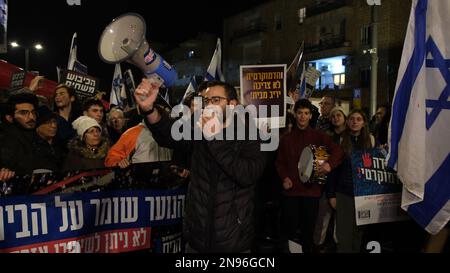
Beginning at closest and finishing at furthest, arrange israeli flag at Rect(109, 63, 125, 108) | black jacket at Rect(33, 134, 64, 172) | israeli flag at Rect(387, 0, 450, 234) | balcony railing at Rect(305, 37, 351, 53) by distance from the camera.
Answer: israeli flag at Rect(387, 0, 450, 234) < black jacket at Rect(33, 134, 64, 172) < israeli flag at Rect(109, 63, 125, 108) < balcony railing at Rect(305, 37, 351, 53)

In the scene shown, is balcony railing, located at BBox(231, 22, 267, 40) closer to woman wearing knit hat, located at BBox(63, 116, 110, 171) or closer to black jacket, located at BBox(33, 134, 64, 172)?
woman wearing knit hat, located at BBox(63, 116, 110, 171)

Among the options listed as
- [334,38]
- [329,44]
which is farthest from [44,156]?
[334,38]

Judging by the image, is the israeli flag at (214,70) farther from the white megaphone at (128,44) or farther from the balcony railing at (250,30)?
the balcony railing at (250,30)

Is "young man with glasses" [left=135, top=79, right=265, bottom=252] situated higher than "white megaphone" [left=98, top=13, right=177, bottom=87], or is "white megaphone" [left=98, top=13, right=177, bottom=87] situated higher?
"white megaphone" [left=98, top=13, right=177, bottom=87]

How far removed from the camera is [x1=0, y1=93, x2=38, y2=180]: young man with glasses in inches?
122

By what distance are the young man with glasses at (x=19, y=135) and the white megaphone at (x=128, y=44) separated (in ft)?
2.78

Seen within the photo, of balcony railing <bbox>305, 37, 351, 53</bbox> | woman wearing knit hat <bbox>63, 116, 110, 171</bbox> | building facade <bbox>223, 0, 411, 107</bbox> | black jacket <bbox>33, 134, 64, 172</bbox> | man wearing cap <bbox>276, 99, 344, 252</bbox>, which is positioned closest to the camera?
black jacket <bbox>33, 134, 64, 172</bbox>

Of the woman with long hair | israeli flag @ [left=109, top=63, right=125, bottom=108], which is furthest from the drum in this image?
israeli flag @ [left=109, top=63, right=125, bottom=108]

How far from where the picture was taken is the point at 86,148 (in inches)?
152

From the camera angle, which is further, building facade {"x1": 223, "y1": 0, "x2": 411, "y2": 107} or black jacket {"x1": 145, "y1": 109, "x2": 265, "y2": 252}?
building facade {"x1": 223, "y1": 0, "x2": 411, "y2": 107}

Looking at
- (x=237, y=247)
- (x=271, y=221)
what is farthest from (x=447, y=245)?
(x=271, y=221)

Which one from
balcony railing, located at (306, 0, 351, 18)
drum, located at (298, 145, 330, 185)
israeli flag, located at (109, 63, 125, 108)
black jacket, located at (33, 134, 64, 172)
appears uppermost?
balcony railing, located at (306, 0, 351, 18)

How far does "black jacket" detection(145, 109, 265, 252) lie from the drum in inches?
65.1

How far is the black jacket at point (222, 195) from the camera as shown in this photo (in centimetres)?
254
